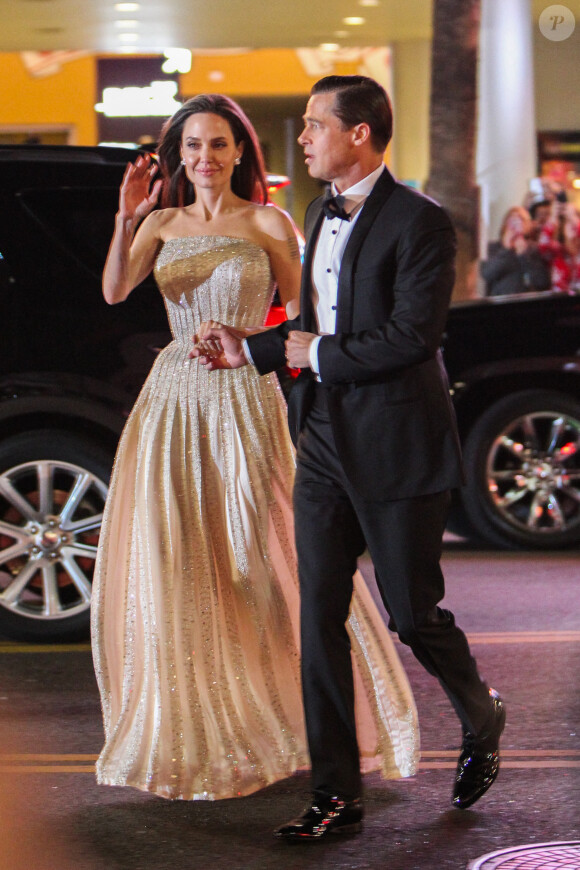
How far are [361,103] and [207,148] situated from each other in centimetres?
85

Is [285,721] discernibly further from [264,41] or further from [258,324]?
[264,41]

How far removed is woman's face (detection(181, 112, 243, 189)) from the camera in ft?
15.1

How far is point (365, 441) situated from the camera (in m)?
3.87

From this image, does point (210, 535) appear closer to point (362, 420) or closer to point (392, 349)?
point (362, 420)

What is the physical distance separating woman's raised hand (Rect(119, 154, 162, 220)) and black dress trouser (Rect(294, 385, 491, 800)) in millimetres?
998

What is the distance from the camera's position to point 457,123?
11.6m

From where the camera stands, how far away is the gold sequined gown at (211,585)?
14.3 feet

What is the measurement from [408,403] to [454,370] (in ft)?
13.7

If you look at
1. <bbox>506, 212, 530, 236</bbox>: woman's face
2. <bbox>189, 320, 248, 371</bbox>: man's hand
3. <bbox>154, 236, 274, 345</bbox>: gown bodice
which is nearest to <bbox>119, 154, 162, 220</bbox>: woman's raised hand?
<bbox>154, 236, 274, 345</bbox>: gown bodice

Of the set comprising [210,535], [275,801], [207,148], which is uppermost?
[207,148]

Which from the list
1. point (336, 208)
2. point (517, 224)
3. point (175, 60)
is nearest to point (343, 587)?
point (336, 208)

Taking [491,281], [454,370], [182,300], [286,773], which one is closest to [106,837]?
[286,773]

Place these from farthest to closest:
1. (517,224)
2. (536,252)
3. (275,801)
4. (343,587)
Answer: (517,224) < (536,252) < (275,801) < (343,587)

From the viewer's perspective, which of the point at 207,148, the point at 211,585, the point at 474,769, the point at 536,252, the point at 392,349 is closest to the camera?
the point at 392,349
